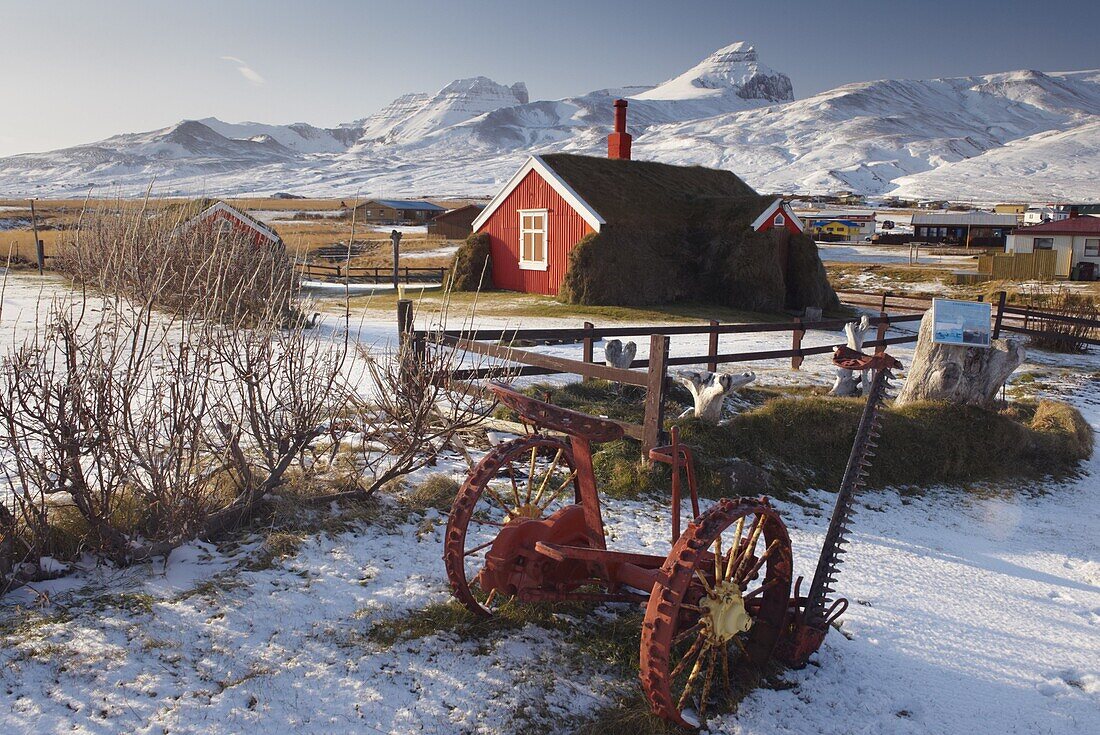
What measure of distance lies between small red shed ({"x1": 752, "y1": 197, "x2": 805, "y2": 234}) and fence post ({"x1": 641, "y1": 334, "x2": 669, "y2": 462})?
15496mm

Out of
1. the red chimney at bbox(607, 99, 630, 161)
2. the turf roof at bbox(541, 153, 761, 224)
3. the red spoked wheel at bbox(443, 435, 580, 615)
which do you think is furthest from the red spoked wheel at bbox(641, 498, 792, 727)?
the red chimney at bbox(607, 99, 630, 161)

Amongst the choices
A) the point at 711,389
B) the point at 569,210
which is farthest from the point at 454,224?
the point at 711,389

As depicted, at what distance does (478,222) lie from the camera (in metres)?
24.8

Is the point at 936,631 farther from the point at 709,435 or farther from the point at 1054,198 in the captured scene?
the point at 1054,198

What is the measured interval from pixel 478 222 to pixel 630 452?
60.7 ft

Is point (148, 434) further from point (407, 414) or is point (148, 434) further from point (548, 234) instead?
point (548, 234)

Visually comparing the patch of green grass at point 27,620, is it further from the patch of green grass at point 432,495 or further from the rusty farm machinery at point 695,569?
the patch of green grass at point 432,495

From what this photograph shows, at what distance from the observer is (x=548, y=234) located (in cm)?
2195

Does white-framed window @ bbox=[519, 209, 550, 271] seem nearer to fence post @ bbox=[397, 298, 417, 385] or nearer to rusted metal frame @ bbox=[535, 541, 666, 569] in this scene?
fence post @ bbox=[397, 298, 417, 385]

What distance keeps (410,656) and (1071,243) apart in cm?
4178

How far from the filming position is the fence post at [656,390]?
657 centimetres

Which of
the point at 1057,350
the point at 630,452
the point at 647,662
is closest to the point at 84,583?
the point at 647,662

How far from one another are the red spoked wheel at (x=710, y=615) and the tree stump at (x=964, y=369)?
19.7 ft

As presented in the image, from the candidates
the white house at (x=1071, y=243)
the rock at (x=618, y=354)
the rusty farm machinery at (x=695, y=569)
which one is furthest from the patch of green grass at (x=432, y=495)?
the white house at (x=1071, y=243)
